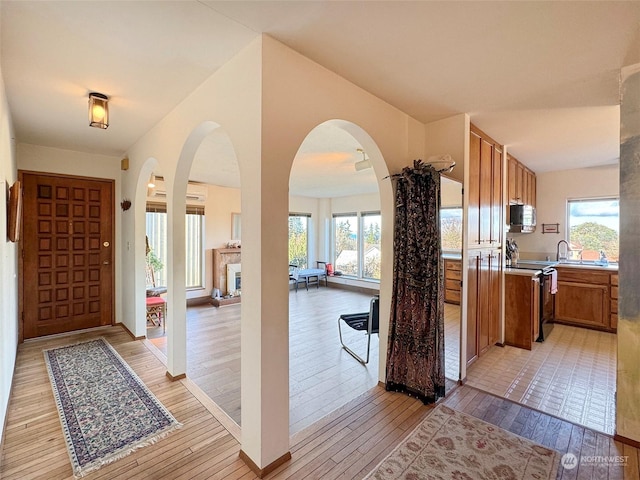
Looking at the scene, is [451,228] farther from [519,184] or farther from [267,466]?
[519,184]

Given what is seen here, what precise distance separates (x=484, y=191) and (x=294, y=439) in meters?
2.92

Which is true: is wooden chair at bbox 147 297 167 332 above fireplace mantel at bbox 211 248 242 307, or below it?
below

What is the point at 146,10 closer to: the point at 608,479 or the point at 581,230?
the point at 608,479

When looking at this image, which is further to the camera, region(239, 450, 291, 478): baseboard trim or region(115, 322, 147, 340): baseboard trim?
region(115, 322, 147, 340): baseboard trim

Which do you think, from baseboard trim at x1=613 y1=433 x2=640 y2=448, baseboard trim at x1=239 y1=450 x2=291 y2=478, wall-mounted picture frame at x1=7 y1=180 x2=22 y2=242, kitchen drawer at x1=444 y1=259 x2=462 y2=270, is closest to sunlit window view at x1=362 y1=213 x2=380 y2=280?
kitchen drawer at x1=444 y1=259 x2=462 y2=270

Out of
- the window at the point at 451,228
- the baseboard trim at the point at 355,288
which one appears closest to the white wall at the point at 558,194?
the baseboard trim at the point at 355,288

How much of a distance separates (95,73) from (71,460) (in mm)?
2503

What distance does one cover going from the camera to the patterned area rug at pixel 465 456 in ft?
5.45

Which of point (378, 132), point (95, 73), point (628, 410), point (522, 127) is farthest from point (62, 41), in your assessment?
point (628, 410)

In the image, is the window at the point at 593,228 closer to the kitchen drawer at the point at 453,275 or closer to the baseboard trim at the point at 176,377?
the kitchen drawer at the point at 453,275

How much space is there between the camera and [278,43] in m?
1.68

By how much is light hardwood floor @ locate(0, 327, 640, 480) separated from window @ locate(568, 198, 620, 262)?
380 centimetres

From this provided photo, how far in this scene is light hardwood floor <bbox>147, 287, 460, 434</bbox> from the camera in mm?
2422

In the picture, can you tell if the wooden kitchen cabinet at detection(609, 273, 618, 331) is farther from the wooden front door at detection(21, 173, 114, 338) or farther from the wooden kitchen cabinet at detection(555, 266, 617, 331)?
the wooden front door at detection(21, 173, 114, 338)
